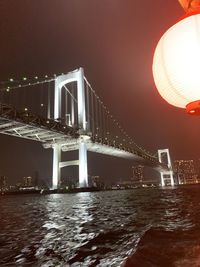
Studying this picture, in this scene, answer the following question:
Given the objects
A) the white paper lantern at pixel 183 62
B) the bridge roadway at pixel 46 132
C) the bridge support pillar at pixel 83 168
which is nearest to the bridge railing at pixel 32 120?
the bridge roadway at pixel 46 132

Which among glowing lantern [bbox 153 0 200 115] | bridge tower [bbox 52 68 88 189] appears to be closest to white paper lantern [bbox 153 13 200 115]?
glowing lantern [bbox 153 0 200 115]

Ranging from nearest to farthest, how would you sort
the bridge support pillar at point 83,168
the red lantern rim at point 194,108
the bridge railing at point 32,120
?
the red lantern rim at point 194,108 → the bridge railing at point 32,120 → the bridge support pillar at point 83,168

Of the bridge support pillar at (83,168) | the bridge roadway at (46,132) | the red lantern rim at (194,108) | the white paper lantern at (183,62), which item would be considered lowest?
the red lantern rim at (194,108)

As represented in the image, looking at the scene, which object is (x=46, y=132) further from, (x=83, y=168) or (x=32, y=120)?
(x=83, y=168)

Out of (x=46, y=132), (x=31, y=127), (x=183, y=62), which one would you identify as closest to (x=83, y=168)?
(x=46, y=132)

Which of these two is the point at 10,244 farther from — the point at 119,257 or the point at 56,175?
the point at 56,175

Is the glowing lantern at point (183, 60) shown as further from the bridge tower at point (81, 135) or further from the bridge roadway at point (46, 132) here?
the bridge tower at point (81, 135)

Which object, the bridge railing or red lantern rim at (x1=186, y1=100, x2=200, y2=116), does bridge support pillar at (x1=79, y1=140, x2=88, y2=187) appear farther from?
red lantern rim at (x1=186, y1=100, x2=200, y2=116)
